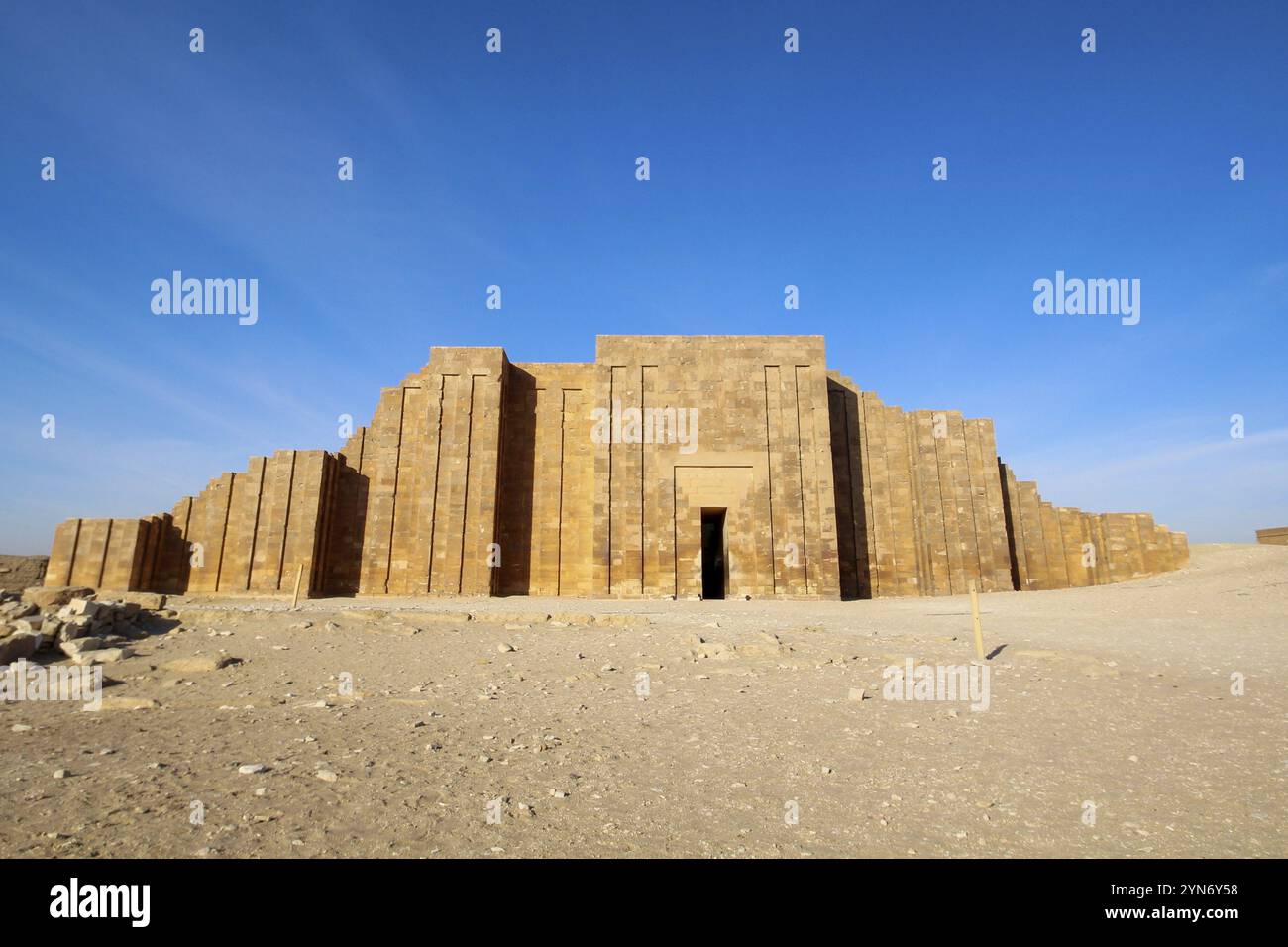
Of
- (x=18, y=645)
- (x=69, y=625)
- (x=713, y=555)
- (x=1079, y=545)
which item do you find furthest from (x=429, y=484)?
(x=1079, y=545)

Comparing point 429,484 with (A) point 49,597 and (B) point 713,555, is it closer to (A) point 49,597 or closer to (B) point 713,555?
(A) point 49,597

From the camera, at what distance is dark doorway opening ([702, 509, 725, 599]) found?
24047mm

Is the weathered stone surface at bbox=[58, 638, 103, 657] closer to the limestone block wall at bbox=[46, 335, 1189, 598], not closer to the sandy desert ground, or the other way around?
the sandy desert ground

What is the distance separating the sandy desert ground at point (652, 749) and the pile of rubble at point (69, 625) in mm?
515

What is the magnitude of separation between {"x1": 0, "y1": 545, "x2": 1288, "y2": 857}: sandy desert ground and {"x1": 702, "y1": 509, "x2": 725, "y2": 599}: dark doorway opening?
1227 cm

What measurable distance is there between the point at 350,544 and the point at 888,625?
19264 mm

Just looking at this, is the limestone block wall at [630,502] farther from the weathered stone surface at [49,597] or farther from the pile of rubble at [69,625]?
the pile of rubble at [69,625]

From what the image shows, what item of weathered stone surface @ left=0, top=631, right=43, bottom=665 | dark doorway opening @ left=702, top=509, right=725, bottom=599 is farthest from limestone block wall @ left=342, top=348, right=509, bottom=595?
weathered stone surface @ left=0, top=631, right=43, bottom=665

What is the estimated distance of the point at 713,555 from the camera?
2728 cm

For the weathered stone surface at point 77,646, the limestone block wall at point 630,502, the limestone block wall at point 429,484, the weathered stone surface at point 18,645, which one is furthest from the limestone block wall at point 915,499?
the weathered stone surface at point 18,645

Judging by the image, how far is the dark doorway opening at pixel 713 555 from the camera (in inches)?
947
